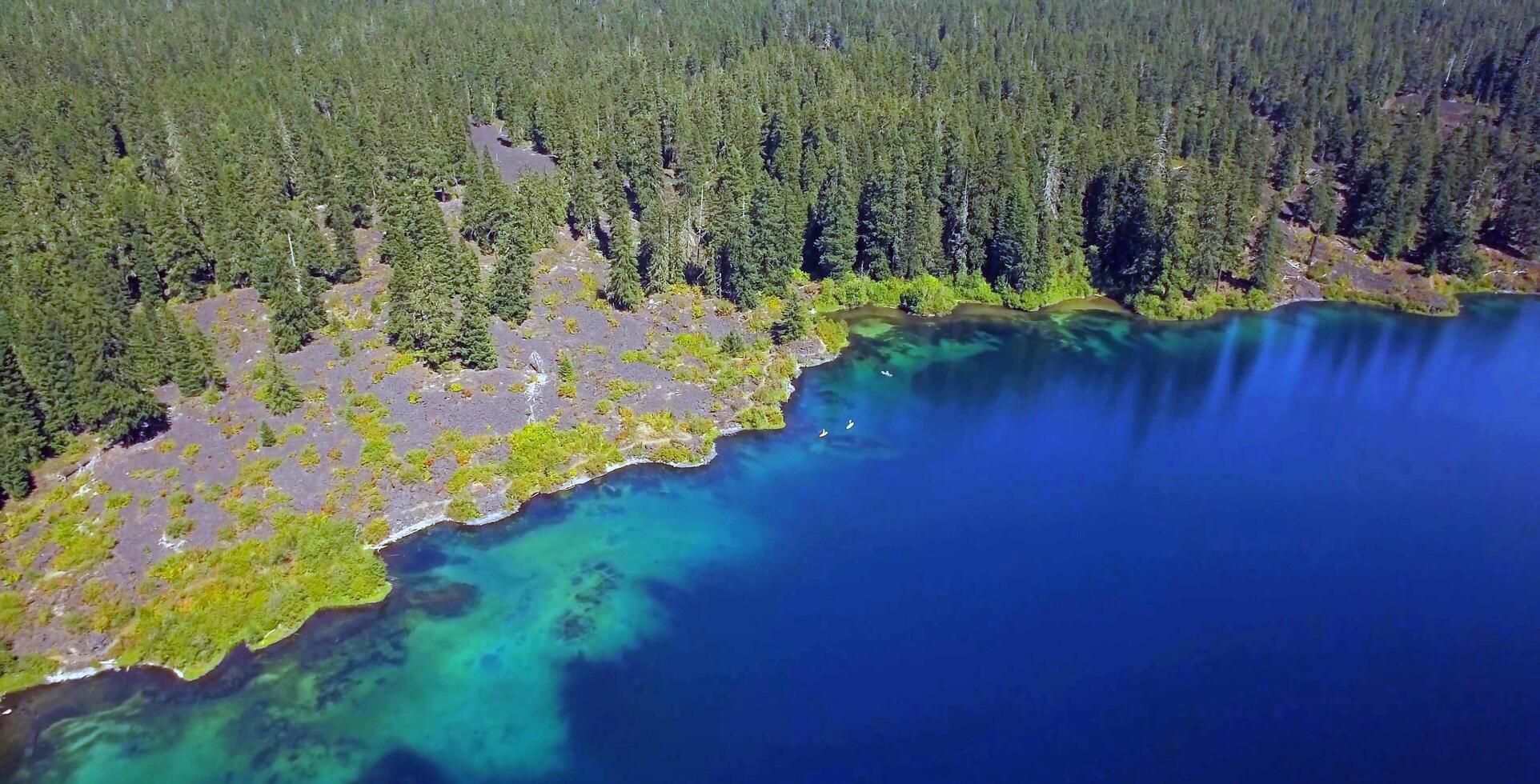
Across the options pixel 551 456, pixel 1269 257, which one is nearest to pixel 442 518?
pixel 551 456

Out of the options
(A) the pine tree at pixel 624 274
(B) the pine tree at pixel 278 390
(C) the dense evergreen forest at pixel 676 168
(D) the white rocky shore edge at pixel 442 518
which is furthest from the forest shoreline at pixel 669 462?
(A) the pine tree at pixel 624 274

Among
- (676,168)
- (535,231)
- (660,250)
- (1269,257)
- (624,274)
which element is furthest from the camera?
(676,168)

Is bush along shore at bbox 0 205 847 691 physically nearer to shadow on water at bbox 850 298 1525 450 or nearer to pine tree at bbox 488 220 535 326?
pine tree at bbox 488 220 535 326

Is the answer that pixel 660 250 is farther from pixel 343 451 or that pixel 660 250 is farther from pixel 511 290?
pixel 343 451

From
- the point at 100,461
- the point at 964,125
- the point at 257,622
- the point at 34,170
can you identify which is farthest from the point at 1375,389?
the point at 34,170

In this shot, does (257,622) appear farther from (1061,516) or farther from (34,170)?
(34,170)

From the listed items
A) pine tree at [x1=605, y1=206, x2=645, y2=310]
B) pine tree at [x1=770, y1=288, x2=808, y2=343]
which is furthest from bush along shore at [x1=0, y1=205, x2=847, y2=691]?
pine tree at [x1=605, y1=206, x2=645, y2=310]
